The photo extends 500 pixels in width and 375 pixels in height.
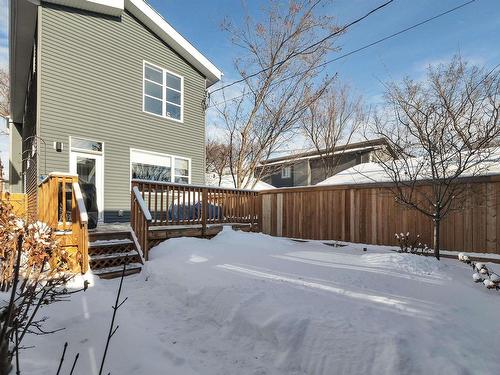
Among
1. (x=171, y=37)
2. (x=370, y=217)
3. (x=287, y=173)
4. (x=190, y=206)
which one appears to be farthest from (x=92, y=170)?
(x=287, y=173)

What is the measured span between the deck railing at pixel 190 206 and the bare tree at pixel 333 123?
12.4 metres

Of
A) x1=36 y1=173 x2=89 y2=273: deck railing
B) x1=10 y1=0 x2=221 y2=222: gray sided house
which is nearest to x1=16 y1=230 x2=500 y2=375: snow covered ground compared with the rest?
x1=36 y1=173 x2=89 y2=273: deck railing

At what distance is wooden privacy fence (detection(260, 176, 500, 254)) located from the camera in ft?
17.7

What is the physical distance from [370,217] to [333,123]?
49.1 feet

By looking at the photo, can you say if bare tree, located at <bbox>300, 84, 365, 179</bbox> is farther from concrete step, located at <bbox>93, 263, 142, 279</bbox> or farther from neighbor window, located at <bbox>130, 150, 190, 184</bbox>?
concrete step, located at <bbox>93, 263, 142, 279</bbox>

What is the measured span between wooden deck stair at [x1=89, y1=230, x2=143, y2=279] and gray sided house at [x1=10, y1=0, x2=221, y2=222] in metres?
2.36

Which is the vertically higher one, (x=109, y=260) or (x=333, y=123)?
(x=333, y=123)

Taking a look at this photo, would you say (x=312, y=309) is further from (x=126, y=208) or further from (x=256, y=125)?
(x=256, y=125)

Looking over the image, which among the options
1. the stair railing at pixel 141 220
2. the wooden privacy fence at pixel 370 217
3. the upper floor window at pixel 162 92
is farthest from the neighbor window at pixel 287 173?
the stair railing at pixel 141 220

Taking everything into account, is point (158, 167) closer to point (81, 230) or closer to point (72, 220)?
point (72, 220)

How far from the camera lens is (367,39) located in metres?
11.1

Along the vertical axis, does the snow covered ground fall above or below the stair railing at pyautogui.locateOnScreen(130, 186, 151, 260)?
below

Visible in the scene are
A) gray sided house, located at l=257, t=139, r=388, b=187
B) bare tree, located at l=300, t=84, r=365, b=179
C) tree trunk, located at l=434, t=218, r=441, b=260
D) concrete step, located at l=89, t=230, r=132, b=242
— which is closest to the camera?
tree trunk, located at l=434, t=218, r=441, b=260

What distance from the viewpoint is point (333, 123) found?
68.0 feet
